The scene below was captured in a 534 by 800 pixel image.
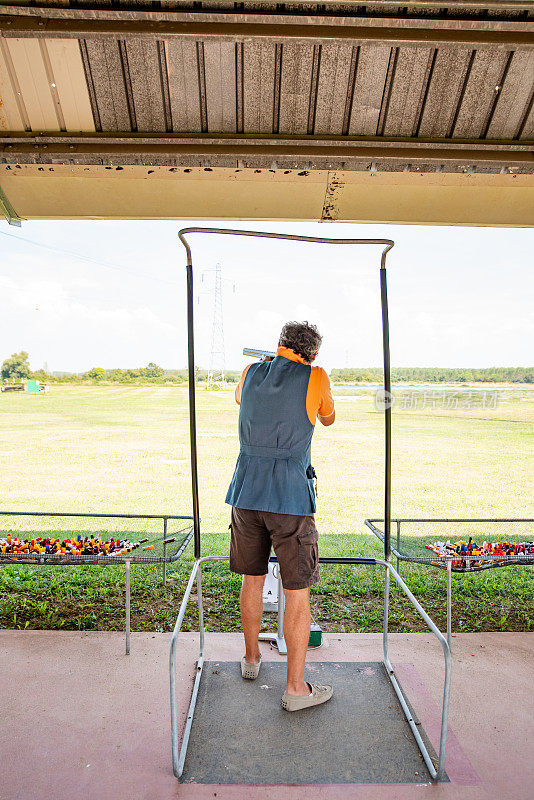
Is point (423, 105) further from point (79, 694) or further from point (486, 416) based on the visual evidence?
point (486, 416)

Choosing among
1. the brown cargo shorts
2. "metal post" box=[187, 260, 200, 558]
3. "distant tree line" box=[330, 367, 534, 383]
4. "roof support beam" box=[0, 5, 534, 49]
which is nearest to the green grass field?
"distant tree line" box=[330, 367, 534, 383]

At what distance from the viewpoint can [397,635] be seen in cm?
305

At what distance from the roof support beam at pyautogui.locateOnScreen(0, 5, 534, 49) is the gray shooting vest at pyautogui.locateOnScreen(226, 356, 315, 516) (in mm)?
1301

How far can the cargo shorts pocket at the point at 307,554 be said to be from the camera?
2.09 m

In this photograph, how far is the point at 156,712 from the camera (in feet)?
7.39

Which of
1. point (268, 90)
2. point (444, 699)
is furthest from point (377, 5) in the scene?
point (444, 699)

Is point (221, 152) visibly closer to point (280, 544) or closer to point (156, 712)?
point (280, 544)

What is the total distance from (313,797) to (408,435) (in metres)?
8.82

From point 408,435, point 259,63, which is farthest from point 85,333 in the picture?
point 259,63

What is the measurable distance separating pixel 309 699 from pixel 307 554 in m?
0.62

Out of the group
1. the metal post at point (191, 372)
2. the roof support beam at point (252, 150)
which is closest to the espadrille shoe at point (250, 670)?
the metal post at point (191, 372)

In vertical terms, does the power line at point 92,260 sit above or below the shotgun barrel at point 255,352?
above

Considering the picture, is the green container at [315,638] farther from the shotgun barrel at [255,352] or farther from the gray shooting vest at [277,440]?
the shotgun barrel at [255,352]

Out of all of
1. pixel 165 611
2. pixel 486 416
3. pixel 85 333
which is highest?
pixel 85 333
